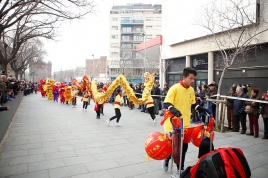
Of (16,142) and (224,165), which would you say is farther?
(16,142)

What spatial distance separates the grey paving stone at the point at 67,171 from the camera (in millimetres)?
3968

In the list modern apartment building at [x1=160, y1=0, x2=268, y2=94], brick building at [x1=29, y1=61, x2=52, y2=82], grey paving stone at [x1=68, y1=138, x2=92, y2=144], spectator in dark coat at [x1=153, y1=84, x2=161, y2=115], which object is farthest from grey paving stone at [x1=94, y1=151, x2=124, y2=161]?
brick building at [x1=29, y1=61, x2=52, y2=82]

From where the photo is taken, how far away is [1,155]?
5.06 metres

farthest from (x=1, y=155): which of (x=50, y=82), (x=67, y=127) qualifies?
(x=50, y=82)

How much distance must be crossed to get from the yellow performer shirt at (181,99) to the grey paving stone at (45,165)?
2.65 m

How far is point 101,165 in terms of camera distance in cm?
442

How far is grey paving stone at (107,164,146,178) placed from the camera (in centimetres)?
395

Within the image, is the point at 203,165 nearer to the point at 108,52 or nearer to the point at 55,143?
the point at 55,143

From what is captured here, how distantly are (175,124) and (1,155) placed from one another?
Result: 4.28 meters

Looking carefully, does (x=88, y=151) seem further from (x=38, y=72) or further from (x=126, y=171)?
(x=38, y=72)

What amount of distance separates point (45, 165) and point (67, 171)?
0.65m

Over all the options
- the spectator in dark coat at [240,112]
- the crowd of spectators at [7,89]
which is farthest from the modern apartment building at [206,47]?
the crowd of spectators at [7,89]

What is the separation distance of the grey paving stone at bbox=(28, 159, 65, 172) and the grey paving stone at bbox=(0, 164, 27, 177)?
0.36 feet

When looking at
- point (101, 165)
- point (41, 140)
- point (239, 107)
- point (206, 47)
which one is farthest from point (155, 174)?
point (206, 47)
